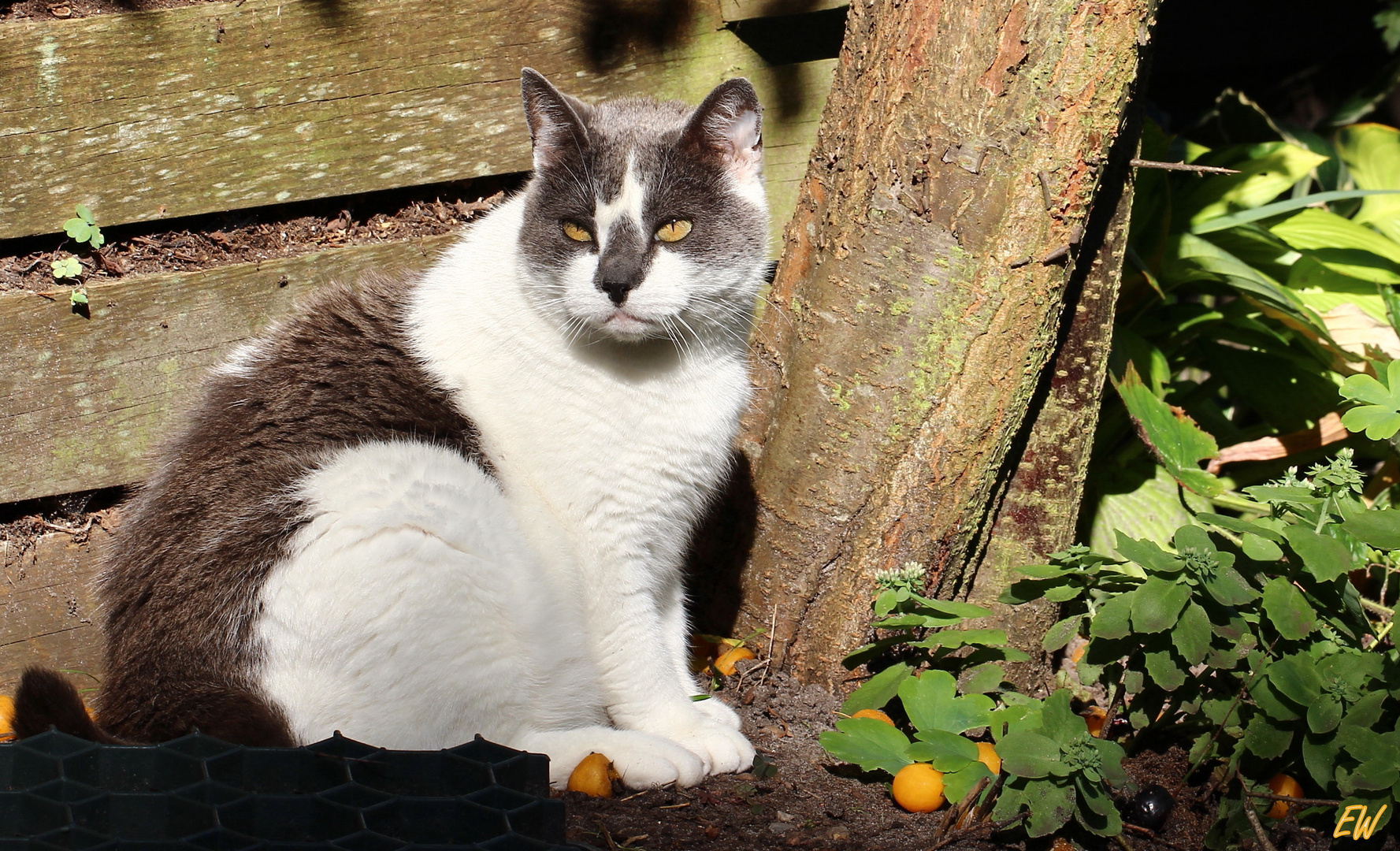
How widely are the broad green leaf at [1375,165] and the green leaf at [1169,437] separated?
1872 millimetres

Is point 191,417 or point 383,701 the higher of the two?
point 191,417

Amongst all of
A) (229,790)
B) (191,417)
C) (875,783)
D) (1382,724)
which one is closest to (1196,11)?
(1382,724)

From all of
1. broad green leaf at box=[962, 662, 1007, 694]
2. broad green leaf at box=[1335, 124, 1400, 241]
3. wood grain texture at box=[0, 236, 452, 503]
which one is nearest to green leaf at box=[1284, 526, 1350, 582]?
broad green leaf at box=[962, 662, 1007, 694]

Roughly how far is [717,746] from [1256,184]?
315 centimetres

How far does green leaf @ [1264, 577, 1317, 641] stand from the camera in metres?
2.02

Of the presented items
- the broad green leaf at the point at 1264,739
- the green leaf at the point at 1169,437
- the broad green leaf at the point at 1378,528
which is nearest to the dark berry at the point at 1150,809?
the broad green leaf at the point at 1264,739

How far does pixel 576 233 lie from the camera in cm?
241

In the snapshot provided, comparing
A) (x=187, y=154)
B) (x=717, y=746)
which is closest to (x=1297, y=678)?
(x=717, y=746)

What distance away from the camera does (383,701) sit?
2.00 meters

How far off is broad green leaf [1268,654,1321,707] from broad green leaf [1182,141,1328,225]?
88.0 inches

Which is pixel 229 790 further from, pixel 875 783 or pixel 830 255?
pixel 830 255

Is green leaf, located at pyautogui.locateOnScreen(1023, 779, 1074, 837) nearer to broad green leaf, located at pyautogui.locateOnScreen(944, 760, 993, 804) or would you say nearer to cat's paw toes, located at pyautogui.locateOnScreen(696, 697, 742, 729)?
broad green leaf, located at pyautogui.locateOnScreen(944, 760, 993, 804)

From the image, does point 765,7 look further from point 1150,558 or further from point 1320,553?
point 1320,553

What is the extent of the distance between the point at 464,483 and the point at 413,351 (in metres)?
0.46
